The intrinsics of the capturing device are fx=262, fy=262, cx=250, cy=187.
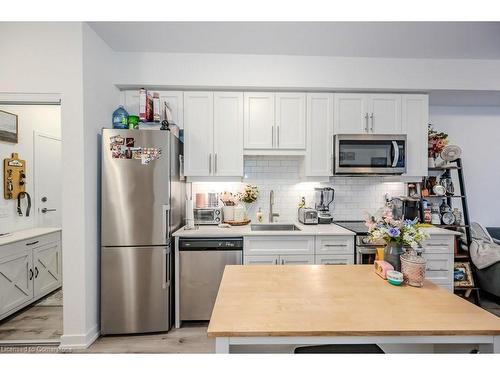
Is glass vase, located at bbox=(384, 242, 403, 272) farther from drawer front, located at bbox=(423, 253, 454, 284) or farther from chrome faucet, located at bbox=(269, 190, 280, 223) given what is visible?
chrome faucet, located at bbox=(269, 190, 280, 223)

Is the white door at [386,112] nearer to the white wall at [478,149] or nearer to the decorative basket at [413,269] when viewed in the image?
the white wall at [478,149]

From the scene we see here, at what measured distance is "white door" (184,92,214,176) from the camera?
2.93 meters

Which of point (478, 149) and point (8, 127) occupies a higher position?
point (8, 127)

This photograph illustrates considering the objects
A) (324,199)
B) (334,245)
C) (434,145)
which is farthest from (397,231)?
(434,145)

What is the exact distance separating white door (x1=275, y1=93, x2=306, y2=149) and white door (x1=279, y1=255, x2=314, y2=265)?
3.94 ft

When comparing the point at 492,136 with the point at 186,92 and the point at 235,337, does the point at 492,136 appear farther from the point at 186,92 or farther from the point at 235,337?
the point at 235,337

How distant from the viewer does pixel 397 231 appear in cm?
146

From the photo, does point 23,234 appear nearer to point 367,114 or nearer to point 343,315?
point 343,315

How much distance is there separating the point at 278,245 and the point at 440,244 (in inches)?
65.8

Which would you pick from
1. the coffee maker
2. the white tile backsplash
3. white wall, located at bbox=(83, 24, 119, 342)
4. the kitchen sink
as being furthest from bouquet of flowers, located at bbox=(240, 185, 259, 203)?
white wall, located at bbox=(83, 24, 119, 342)

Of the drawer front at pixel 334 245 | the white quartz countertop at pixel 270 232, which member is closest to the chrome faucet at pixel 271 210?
the white quartz countertop at pixel 270 232

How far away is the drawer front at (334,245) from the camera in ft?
8.71

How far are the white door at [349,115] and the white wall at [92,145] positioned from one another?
2463mm

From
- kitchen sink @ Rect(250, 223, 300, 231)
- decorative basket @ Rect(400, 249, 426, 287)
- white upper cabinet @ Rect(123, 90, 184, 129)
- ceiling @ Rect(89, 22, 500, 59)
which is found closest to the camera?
decorative basket @ Rect(400, 249, 426, 287)
